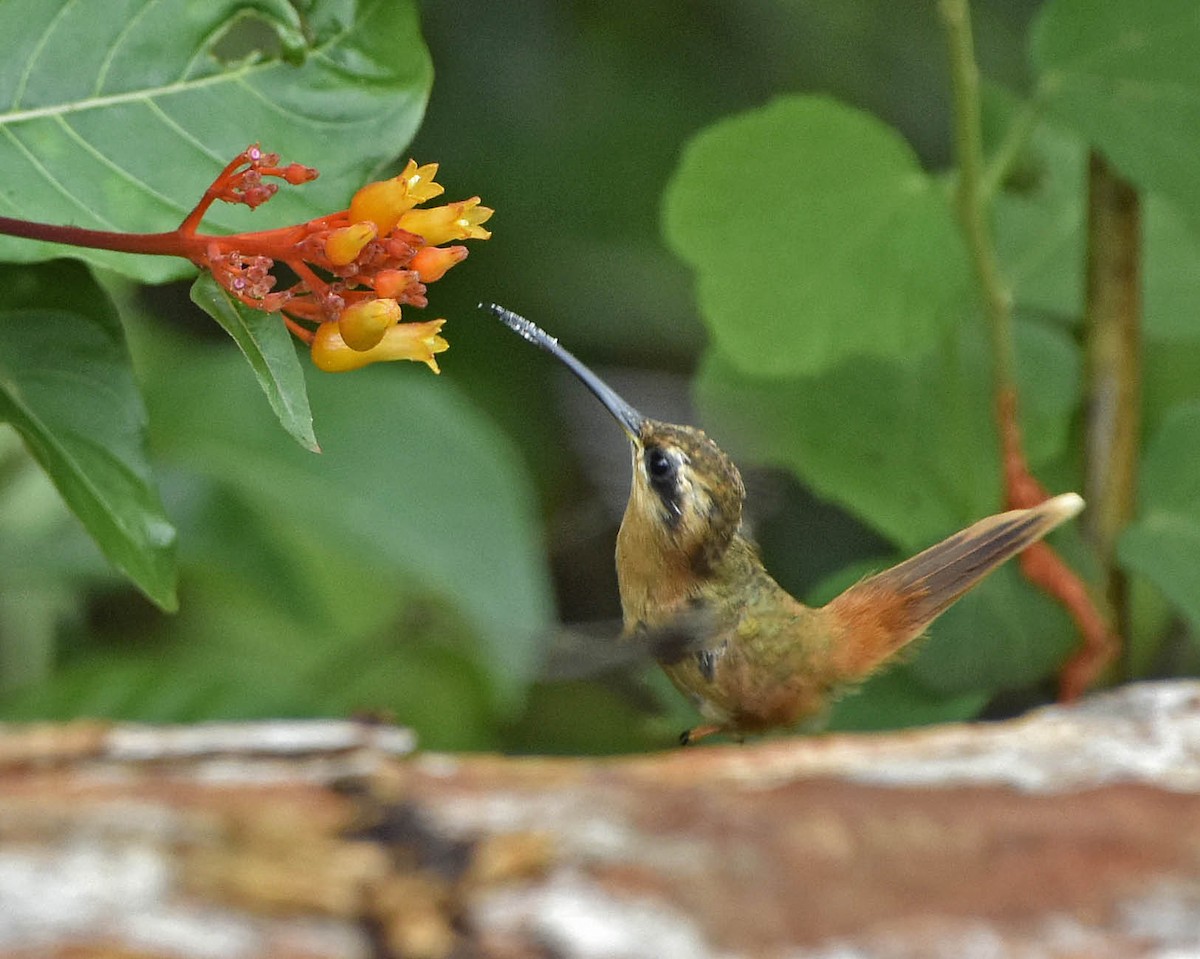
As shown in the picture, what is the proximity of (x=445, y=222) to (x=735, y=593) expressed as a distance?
1.48ft

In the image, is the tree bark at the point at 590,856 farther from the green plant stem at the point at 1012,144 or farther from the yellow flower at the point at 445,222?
the green plant stem at the point at 1012,144

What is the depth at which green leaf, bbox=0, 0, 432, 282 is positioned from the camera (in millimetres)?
1169

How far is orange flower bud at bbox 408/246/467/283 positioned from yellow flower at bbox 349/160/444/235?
3 cm

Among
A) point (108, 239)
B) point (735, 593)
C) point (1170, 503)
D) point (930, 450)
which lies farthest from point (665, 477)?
point (1170, 503)

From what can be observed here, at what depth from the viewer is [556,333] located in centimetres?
320

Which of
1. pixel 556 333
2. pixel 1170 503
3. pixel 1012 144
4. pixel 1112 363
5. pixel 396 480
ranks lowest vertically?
pixel 556 333

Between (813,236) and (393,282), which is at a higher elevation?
(393,282)

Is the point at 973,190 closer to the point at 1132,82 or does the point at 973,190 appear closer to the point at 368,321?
the point at 1132,82

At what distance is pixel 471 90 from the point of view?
125 inches

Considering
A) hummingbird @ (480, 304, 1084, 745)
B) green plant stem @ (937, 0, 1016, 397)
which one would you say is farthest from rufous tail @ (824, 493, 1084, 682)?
green plant stem @ (937, 0, 1016, 397)

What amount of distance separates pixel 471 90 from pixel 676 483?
2221mm

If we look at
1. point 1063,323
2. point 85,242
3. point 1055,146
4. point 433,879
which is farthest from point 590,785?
point 1055,146

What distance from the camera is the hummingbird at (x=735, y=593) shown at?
1.14 meters

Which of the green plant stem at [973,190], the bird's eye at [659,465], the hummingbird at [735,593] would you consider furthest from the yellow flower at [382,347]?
the green plant stem at [973,190]
